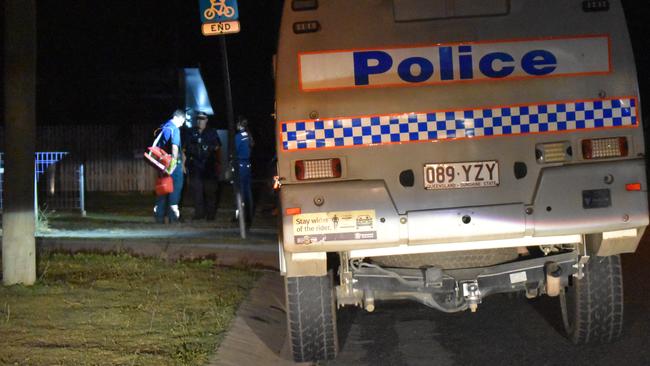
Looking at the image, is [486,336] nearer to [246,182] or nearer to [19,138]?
[19,138]

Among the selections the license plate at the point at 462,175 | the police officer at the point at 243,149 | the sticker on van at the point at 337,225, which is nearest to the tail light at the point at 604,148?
the license plate at the point at 462,175

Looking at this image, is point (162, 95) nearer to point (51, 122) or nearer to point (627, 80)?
point (51, 122)

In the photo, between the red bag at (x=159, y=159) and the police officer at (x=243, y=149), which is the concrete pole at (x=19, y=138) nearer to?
the red bag at (x=159, y=159)

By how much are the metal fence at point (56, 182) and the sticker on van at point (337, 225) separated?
→ 1148 cm

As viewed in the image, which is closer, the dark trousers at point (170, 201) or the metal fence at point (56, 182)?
the dark trousers at point (170, 201)

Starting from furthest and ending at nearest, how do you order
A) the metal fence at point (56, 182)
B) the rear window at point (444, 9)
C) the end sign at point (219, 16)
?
the metal fence at point (56, 182) → the end sign at point (219, 16) → the rear window at point (444, 9)

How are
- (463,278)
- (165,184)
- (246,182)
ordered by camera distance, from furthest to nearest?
(246,182)
(165,184)
(463,278)

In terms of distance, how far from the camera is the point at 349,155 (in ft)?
20.0

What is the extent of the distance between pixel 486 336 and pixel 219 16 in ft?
18.7

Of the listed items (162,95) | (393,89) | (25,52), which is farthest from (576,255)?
(162,95)

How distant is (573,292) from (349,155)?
2.16 meters

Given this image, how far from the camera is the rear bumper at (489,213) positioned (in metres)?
6.07

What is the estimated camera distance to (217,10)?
37.4 feet

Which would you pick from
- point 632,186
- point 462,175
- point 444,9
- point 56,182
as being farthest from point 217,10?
point 56,182
